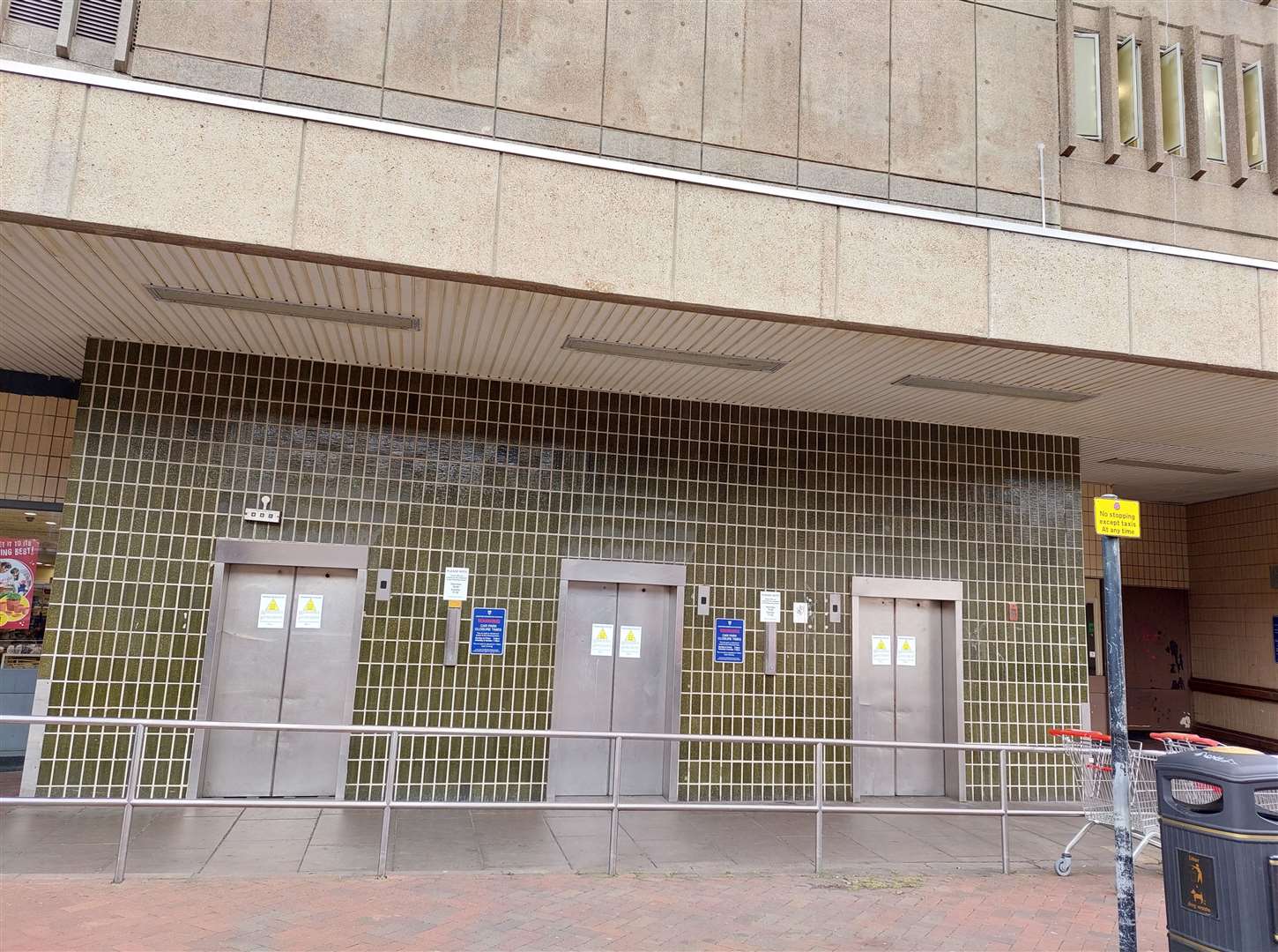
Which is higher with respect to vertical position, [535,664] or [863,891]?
[535,664]

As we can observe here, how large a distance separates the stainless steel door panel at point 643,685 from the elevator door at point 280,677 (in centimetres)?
260

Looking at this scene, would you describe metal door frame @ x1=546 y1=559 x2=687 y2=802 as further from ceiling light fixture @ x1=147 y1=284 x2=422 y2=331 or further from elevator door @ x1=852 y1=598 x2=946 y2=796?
ceiling light fixture @ x1=147 y1=284 x2=422 y2=331

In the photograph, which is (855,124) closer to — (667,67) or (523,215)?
(667,67)

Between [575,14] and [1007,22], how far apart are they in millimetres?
4064

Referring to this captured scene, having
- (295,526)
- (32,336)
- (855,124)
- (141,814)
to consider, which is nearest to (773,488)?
(855,124)

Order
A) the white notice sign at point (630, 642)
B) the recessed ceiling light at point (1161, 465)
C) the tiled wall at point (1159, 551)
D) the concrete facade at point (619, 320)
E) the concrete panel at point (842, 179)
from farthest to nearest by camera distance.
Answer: the tiled wall at point (1159, 551), the recessed ceiling light at point (1161, 465), the white notice sign at point (630, 642), the concrete panel at point (842, 179), the concrete facade at point (619, 320)

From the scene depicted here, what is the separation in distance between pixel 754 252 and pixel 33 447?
316 inches

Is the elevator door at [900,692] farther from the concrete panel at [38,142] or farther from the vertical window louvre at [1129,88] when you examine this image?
the concrete panel at [38,142]

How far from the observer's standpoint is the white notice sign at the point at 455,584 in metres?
8.16

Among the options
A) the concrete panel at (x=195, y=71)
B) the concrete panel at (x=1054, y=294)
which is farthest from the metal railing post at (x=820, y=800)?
the concrete panel at (x=195, y=71)

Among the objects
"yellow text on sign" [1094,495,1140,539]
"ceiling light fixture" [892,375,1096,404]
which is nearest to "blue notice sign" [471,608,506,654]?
"ceiling light fixture" [892,375,1096,404]

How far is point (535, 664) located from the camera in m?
8.27

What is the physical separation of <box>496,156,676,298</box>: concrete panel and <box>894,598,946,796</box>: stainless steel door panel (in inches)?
204

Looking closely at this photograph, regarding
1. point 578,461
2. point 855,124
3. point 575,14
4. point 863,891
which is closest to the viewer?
point 863,891
